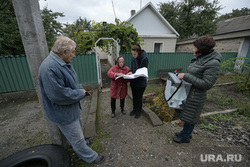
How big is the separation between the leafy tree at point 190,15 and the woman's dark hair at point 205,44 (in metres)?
19.0

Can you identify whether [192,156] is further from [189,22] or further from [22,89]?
[189,22]

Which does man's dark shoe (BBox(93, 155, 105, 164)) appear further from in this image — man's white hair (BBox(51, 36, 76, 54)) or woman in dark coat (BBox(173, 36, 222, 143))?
man's white hair (BBox(51, 36, 76, 54))

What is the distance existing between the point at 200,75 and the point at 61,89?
2.05 meters

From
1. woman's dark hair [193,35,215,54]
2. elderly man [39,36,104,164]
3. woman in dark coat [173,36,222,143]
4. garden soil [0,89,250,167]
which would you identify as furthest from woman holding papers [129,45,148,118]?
elderly man [39,36,104,164]

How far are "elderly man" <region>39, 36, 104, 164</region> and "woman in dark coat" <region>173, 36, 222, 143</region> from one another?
1.72 metres

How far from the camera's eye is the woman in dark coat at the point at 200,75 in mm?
1600

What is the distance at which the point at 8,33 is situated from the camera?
18.8 feet

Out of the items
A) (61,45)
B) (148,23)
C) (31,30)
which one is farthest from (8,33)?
(148,23)

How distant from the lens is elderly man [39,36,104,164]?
121 cm

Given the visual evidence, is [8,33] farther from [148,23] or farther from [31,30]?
[148,23]

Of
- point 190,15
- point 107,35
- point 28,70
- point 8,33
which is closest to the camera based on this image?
point 28,70

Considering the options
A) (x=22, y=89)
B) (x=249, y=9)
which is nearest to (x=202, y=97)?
(x=22, y=89)

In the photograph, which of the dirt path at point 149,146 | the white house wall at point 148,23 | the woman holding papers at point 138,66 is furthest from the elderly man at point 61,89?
the white house wall at point 148,23

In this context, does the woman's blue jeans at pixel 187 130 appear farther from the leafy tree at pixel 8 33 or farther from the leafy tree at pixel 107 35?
the leafy tree at pixel 8 33
